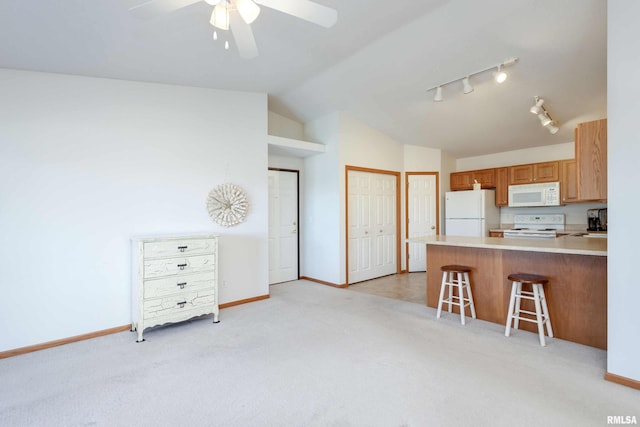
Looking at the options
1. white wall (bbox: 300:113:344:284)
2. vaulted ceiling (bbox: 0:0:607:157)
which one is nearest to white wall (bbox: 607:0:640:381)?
vaulted ceiling (bbox: 0:0:607:157)

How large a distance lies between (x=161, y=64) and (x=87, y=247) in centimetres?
200

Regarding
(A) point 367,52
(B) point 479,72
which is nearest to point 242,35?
(A) point 367,52

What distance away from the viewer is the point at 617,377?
2.16 m

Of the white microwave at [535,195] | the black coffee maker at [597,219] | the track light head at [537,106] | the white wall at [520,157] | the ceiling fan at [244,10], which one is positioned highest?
the track light head at [537,106]

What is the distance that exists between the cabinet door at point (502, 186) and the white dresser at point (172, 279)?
5.19 meters

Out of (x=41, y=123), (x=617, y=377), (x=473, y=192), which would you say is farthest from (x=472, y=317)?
A: (x=41, y=123)

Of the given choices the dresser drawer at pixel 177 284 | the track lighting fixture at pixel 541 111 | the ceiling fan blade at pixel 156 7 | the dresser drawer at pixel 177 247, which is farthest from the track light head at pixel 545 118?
the dresser drawer at pixel 177 284

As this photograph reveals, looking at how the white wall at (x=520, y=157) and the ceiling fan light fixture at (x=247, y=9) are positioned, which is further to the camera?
the white wall at (x=520, y=157)

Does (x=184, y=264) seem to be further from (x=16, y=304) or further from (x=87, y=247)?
(x=16, y=304)

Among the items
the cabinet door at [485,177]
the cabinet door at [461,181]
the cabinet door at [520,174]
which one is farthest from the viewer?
the cabinet door at [461,181]

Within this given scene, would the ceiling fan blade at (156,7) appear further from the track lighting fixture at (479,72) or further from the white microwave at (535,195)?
the white microwave at (535,195)

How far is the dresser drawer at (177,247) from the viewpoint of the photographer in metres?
3.07

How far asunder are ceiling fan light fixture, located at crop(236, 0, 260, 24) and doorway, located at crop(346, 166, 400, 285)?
335 cm

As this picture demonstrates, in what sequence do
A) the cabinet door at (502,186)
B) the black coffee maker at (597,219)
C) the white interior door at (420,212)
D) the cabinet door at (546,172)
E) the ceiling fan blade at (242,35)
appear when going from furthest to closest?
the white interior door at (420,212) < the cabinet door at (502,186) < the cabinet door at (546,172) < the black coffee maker at (597,219) < the ceiling fan blade at (242,35)
